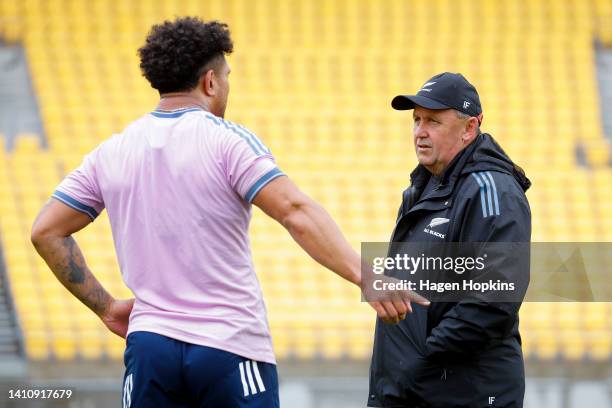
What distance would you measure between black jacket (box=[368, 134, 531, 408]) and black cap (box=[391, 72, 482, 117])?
0.41 ft

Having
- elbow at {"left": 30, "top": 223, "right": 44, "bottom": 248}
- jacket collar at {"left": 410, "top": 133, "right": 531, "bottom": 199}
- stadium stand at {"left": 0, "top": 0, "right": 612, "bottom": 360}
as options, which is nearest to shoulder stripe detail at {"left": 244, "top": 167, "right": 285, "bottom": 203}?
elbow at {"left": 30, "top": 223, "right": 44, "bottom": 248}

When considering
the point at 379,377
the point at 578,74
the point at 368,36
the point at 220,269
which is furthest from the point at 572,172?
the point at 220,269

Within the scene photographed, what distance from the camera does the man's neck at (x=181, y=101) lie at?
2.58 m

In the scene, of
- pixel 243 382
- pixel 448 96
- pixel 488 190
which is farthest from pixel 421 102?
Answer: pixel 243 382

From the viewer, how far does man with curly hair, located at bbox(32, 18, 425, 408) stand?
7.93 ft

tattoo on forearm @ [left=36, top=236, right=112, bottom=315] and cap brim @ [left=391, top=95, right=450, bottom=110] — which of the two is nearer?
tattoo on forearm @ [left=36, top=236, right=112, bottom=315]

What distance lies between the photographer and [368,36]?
11570 millimetres

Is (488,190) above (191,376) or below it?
above

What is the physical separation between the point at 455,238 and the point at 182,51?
Answer: 3.22ft

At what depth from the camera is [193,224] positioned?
2.47 meters

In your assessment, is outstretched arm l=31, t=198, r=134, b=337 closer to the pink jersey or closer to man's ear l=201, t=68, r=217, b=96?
the pink jersey

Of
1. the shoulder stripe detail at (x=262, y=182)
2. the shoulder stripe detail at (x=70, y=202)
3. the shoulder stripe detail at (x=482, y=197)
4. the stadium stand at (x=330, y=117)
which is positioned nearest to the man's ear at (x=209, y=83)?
the shoulder stripe detail at (x=262, y=182)

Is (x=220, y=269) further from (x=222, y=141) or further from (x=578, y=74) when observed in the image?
(x=578, y=74)

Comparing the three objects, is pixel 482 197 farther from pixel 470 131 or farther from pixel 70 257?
pixel 70 257
